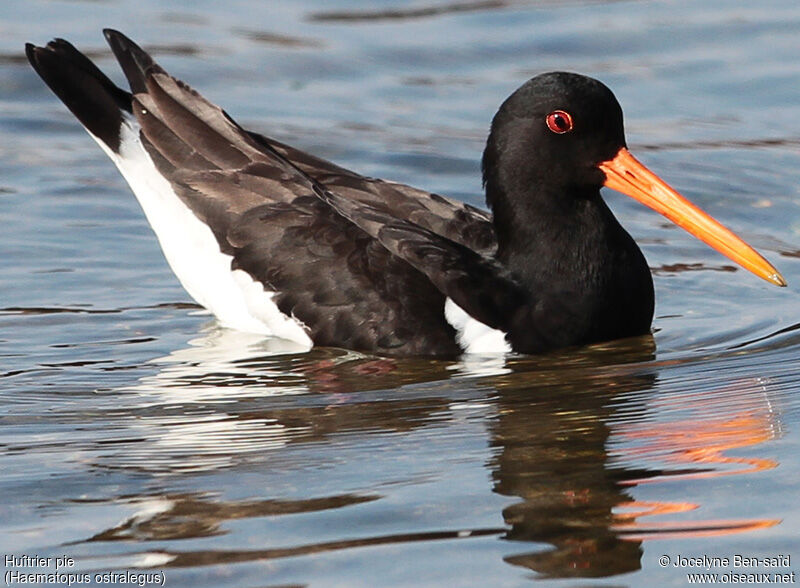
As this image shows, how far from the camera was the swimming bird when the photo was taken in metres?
7.48

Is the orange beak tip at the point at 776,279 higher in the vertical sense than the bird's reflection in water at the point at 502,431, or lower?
higher

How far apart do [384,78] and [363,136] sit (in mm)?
1262

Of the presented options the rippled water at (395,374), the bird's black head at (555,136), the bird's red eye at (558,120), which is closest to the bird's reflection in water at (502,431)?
the rippled water at (395,374)

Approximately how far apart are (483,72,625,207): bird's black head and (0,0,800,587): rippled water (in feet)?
2.89

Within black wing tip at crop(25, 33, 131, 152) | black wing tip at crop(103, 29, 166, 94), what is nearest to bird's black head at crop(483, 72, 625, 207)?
black wing tip at crop(103, 29, 166, 94)

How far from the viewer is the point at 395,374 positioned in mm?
7250

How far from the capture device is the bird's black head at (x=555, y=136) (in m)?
7.44

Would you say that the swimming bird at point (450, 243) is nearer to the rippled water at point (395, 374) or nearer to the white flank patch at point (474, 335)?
the white flank patch at point (474, 335)

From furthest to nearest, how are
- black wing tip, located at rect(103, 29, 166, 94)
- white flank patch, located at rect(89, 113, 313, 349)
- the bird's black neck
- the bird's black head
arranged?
black wing tip, located at rect(103, 29, 166, 94) < white flank patch, located at rect(89, 113, 313, 349) < the bird's black neck < the bird's black head

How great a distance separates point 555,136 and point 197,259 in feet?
6.69

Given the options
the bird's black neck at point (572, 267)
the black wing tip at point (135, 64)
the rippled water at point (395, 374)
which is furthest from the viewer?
the black wing tip at point (135, 64)

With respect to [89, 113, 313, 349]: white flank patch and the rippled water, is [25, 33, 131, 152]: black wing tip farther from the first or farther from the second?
the rippled water

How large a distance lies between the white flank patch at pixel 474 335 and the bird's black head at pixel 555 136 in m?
0.69

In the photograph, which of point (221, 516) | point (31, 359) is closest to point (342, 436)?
point (221, 516)
